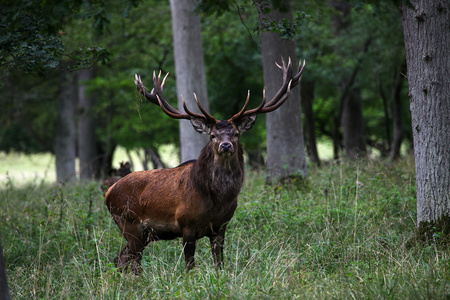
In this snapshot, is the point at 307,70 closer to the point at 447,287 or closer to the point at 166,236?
the point at 166,236

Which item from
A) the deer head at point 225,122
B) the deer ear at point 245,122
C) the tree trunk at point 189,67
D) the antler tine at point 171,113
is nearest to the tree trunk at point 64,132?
the tree trunk at point 189,67

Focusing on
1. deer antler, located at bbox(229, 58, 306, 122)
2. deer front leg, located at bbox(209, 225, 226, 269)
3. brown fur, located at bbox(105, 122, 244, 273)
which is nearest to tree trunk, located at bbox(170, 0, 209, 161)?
deer antler, located at bbox(229, 58, 306, 122)

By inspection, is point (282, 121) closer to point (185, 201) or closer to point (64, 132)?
point (185, 201)

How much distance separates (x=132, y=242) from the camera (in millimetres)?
5723

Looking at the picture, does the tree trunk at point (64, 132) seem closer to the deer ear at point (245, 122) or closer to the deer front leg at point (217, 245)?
the deer ear at point (245, 122)

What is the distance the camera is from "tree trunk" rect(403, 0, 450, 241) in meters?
5.31

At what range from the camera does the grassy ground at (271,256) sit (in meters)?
4.27

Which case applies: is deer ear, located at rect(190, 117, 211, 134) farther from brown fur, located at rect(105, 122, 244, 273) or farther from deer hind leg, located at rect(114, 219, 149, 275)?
deer hind leg, located at rect(114, 219, 149, 275)

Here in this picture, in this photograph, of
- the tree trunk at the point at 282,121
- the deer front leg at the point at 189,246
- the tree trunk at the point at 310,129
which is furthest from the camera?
the tree trunk at the point at 310,129

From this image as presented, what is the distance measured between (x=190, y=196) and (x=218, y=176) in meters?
0.37

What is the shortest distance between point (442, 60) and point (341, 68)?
1080 cm

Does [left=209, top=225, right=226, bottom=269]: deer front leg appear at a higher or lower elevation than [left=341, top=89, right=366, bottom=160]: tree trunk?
lower

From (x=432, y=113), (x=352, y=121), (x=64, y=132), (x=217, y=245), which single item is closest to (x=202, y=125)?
(x=217, y=245)

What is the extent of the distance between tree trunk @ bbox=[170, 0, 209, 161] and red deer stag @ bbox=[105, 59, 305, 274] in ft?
13.7
